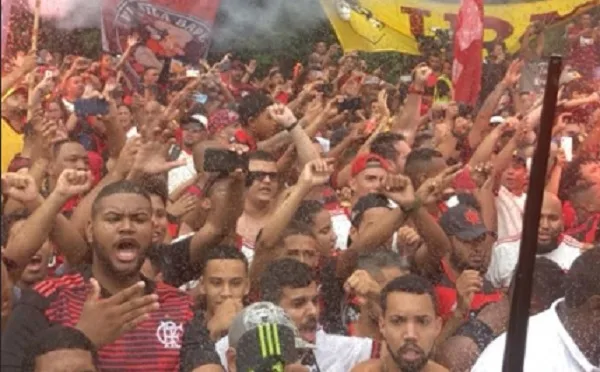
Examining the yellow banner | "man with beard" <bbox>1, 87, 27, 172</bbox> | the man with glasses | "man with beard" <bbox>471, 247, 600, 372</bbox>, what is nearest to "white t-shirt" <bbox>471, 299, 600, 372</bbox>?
"man with beard" <bbox>471, 247, 600, 372</bbox>

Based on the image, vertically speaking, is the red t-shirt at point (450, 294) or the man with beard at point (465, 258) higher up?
the man with beard at point (465, 258)

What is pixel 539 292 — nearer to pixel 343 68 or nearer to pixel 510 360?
pixel 343 68

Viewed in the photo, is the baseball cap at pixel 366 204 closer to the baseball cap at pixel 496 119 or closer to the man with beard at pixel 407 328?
the man with beard at pixel 407 328

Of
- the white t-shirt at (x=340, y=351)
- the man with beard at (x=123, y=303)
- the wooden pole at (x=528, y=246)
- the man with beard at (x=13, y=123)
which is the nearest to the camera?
the man with beard at (x=13, y=123)

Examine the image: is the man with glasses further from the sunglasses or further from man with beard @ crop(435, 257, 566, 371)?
man with beard @ crop(435, 257, 566, 371)

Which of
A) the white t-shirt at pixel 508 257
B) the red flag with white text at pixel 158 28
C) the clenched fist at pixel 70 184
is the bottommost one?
the white t-shirt at pixel 508 257

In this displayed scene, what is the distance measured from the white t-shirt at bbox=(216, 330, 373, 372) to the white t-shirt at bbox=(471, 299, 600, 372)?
0.31 m

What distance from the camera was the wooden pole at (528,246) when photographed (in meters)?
2.94

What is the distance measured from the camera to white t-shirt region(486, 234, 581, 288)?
14.5ft

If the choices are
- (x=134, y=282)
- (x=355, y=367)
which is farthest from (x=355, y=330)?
Result: (x=134, y=282)

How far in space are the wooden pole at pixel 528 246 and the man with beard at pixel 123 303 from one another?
1043 mm

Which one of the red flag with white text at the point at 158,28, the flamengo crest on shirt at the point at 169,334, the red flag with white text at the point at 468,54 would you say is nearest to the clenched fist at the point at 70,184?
the flamengo crest on shirt at the point at 169,334

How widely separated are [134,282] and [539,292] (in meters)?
1.17

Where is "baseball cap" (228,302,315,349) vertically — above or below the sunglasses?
below
